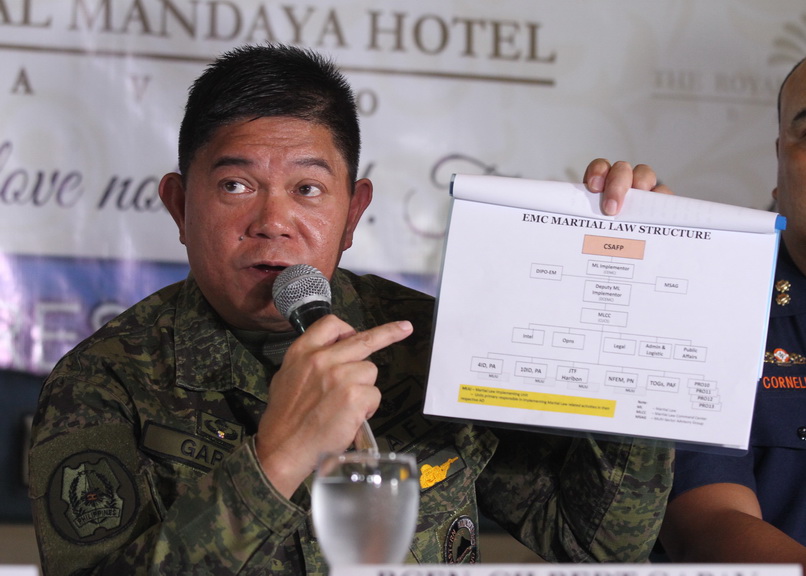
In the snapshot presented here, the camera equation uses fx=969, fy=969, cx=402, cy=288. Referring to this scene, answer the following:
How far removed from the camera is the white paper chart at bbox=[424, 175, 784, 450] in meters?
1.31

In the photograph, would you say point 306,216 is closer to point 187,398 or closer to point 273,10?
point 187,398

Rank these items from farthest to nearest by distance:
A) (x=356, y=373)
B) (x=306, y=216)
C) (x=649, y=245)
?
(x=306, y=216)
(x=649, y=245)
(x=356, y=373)

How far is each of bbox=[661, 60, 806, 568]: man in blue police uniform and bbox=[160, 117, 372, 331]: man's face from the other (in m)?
0.74

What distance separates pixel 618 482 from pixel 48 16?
2.04 metres

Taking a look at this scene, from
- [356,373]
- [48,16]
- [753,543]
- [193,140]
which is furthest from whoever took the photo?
[48,16]

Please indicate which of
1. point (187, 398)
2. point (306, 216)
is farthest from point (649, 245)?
point (187, 398)

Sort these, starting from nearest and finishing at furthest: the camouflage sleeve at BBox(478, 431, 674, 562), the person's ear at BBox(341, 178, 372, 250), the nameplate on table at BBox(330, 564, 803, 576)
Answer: the nameplate on table at BBox(330, 564, 803, 576)
the camouflage sleeve at BBox(478, 431, 674, 562)
the person's ear at BBox(341, 178, 372, 250)

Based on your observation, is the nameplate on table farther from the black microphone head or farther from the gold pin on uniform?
the gold pin on uniform

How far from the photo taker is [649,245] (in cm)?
133

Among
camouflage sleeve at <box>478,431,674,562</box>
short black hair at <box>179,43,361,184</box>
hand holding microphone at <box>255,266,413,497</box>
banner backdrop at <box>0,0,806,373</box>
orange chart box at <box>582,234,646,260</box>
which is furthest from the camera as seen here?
banner backdrop at <box>0,0,806,373</box>

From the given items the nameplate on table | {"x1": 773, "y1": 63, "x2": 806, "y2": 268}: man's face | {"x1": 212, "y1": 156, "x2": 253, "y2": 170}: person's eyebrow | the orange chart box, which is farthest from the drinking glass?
{"x1": 773, "y1": 63, "x2": 806, "y2": 268}: man's face

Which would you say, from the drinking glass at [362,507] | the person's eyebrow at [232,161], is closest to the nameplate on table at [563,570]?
the drinking glass at [362,507]

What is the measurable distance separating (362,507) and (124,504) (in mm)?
601

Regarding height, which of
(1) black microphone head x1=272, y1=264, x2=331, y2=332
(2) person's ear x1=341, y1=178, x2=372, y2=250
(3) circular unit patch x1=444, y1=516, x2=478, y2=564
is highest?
(2) person's ear x1=341, y1=178, x2=372, y2=250
